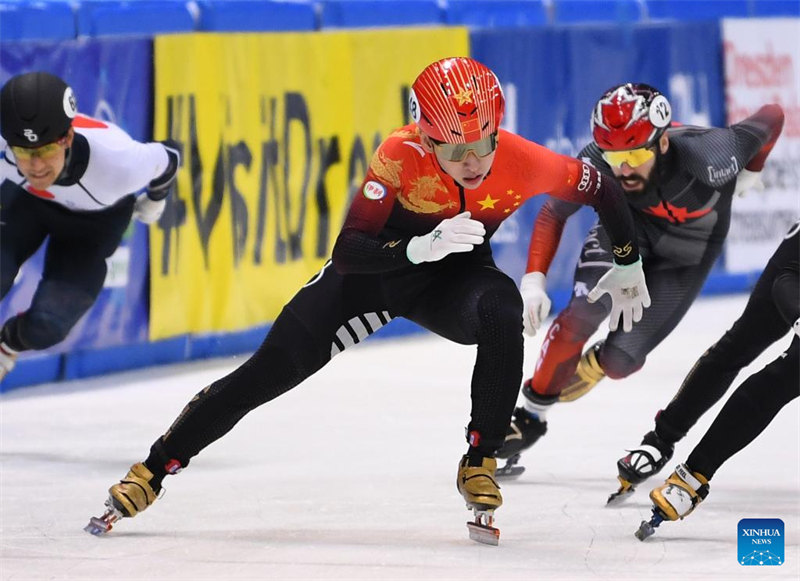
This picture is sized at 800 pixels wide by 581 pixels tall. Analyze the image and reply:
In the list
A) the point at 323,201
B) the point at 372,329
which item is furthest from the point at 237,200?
the point at 372,329

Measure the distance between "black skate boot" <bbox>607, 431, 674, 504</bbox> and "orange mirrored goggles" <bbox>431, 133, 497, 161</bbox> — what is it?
4.39 ft

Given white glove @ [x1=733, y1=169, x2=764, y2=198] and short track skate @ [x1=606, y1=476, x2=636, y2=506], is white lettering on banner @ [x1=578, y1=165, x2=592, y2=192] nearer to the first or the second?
short track skate @ [x1=606, y1=476, x2=636, y2=506]

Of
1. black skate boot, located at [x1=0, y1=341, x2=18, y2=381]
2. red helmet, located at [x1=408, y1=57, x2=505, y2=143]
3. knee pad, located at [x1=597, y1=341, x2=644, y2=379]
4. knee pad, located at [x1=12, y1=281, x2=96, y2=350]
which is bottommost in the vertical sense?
black skate boot, located at [x1=0, y1=341, x2=18, y2=381]

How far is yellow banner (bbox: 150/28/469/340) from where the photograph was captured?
28.8ft

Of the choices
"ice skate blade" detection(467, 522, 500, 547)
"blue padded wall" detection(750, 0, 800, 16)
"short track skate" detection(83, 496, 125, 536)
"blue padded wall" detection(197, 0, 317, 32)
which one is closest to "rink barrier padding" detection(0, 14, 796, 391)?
"blue padded wall" detection(197, 0, 317, 32)

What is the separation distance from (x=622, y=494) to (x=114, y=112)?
3.97 meters

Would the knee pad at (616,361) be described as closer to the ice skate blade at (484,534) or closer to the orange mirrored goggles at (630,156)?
the orange mirrored goggles at (630,156)

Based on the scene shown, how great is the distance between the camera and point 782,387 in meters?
4.86

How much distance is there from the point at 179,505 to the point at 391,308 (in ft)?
3.59

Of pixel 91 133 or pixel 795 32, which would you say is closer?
pixel 91 133

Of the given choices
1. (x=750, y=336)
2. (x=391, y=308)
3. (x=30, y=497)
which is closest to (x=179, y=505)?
(x=30, y=497)

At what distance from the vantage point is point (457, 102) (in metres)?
4.66

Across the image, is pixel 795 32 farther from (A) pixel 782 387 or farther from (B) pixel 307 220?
(A) pixel 782 387

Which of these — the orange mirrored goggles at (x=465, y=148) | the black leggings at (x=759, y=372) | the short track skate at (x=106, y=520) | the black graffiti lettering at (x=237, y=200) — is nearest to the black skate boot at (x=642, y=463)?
the black leggings at (x=759, y=372)
